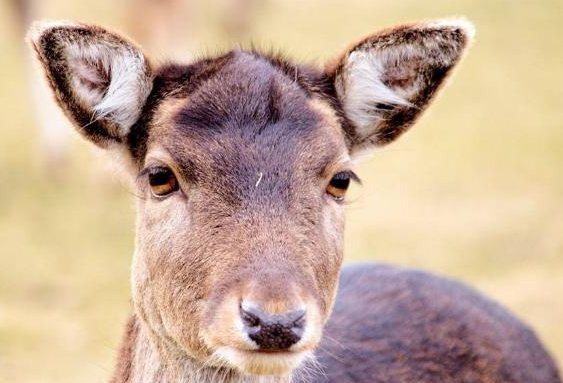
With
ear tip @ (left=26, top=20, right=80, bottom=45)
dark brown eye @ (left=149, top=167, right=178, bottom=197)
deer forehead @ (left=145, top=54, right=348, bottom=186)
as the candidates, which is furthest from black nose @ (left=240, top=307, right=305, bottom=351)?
ear tip @ (left=26, top=20, right=80, bottom=45)

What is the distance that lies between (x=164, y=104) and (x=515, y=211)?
11.9m

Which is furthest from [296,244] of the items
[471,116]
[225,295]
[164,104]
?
[471,116]

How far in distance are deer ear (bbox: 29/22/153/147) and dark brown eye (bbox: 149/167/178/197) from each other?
0.46 meters

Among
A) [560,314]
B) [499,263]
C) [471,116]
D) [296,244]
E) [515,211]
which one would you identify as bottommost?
[296,244]

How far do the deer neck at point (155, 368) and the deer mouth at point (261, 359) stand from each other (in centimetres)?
64

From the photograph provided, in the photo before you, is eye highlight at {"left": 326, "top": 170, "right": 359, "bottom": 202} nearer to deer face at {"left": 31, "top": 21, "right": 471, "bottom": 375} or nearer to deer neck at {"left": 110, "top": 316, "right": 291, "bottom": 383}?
deer face at {"left": 31, "top": 21, "right": 471, "bottom": 375}

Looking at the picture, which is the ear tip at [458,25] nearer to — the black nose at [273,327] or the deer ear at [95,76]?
the deer ear at [95,76]

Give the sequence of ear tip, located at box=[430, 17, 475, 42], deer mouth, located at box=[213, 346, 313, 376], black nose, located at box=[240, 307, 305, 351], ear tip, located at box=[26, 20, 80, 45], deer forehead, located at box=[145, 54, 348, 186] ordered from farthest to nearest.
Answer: ear tip, located at box=[430, 17, 475, 42]
ear tip, located at box=[26, 20, 80, 45]
deer forehead, located at box=[145, 54, 348, 186]
deer mouth, located at box=[213, 346, 313, 376]
black nose, located at box=[240, 307, 305, 351]

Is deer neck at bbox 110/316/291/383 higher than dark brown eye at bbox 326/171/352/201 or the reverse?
the reverse

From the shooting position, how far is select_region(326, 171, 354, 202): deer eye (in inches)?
229

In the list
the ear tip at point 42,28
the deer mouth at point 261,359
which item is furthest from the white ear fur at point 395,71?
the deer mouth at point 261,359

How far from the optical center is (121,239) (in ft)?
52.6

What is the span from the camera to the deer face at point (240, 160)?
16.7ft

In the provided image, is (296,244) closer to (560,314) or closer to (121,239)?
(560,314)
